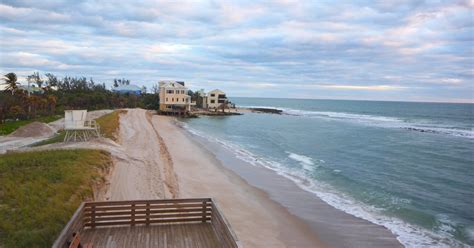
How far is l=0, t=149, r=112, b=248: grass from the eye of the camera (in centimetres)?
768

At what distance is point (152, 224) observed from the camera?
8445 mm

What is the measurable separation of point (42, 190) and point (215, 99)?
90.9 meters

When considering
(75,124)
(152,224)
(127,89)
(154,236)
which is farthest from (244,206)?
(127,89)

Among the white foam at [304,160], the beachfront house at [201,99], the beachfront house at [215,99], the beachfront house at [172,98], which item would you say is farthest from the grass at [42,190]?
the beachfront house at [201,99]

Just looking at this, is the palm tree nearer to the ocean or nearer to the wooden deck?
the ocean

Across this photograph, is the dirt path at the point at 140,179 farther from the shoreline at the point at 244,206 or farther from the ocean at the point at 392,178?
the ocean at the point at 392,178

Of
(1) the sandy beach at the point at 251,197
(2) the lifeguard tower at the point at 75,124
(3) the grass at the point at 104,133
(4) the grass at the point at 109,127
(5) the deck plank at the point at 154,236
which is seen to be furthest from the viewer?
(4) the grass at the point at 109,127

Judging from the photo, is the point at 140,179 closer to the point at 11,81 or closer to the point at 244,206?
the point at 244,206

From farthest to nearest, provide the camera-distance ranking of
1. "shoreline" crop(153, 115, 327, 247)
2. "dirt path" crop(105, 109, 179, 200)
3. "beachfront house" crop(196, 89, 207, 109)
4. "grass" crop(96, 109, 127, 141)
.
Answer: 1. "beachfront house" crop(196, 89, 207, 109)
2. "grass" crop(96, 109, 127, 141)
3. "dirt path" crop(105, 109, 179, 200)
4. "shoreline" crop(153, 115, 327, 247)

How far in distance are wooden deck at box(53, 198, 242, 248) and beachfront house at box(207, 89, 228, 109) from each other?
3600 inches

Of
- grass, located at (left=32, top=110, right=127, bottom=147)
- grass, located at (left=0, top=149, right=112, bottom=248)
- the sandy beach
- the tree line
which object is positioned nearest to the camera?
grass, located at (left=0, top=149, right=112, bottom=248)

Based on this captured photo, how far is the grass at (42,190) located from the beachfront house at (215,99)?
8491 cm

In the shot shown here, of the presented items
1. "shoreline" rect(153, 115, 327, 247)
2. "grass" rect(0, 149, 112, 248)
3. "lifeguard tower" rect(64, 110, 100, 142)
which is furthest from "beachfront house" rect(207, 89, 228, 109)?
→ "grass" rect(0, 149, 112, 248)

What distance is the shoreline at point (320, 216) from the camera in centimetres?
1188
